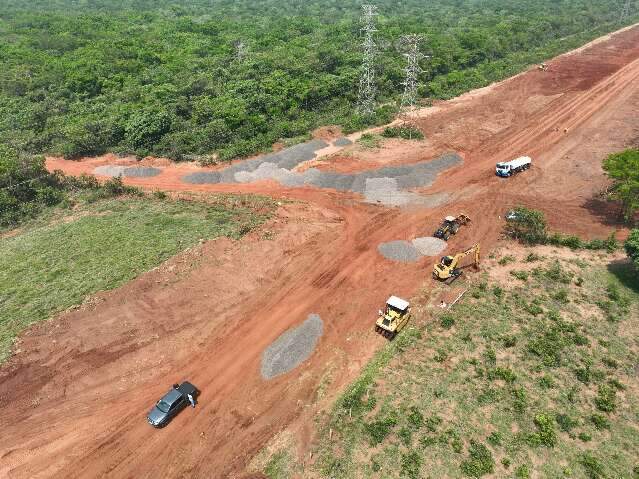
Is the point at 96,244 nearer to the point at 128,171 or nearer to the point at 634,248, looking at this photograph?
the point at 128,171

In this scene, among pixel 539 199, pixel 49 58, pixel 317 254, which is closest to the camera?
pixel 317 254

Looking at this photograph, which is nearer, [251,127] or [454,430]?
[454,430]

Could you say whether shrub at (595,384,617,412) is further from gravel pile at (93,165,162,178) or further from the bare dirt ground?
gravel pile at (93,165,162,178)

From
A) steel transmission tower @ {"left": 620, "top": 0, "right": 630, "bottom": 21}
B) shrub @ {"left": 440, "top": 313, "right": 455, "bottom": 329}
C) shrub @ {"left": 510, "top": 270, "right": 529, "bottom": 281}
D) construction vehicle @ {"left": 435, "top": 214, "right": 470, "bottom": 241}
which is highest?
steel transmission tower @ {"left": 620, "top": 0, "right": 630, "bottom": 21}

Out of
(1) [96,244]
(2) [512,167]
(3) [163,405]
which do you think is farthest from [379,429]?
(2) [512,167]

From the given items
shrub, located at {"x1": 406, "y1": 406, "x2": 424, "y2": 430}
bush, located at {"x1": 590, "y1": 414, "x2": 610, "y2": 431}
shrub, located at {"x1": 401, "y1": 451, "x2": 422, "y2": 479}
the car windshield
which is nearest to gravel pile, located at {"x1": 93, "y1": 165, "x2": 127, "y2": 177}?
the car windshield

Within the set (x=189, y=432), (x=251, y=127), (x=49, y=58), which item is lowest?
(x=189, y=432)

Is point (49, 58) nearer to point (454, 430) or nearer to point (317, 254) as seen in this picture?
point (317, 254)

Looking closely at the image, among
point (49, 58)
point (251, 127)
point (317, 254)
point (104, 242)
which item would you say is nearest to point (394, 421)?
point (317, 254)
